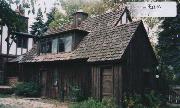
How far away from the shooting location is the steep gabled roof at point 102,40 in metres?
20.6

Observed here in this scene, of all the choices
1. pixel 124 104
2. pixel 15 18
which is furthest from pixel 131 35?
pixel 15 18

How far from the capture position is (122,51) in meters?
19.7

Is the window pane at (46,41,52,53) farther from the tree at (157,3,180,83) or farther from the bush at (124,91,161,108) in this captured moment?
the tree at (157,3,180,83)

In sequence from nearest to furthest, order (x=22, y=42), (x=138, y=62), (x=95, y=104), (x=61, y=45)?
(x=95, y=104) → (x=138, y=62) → (x=61, y=45) → (x=22, y=42)

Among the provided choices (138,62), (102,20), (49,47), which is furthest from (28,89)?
(138,62)

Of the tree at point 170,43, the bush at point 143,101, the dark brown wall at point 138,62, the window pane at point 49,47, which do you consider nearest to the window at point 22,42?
the window pane at point 49,47

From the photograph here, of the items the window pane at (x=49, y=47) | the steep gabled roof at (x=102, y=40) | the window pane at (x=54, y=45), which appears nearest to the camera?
the steep gabled roof at (x=102, y=40)

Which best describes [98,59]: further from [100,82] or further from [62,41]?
[62,41]

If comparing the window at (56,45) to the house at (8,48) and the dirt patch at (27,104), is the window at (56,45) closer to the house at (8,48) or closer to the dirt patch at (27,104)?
the dirt patch at (27,104)

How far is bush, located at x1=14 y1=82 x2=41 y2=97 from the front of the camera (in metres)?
26.6

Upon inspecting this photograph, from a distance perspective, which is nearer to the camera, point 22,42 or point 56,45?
point 56,45

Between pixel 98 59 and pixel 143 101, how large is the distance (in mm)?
4143

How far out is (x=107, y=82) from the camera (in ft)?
68.0

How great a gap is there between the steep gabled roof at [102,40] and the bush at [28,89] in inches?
86.8
